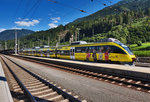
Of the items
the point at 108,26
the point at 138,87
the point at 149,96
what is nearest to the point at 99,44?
the point at 138,87

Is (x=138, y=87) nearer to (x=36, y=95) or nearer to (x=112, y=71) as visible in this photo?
(x=112, y=71)

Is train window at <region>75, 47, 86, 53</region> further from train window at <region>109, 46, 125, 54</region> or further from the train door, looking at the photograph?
train window at <region>109, 46, 125, 54</region>

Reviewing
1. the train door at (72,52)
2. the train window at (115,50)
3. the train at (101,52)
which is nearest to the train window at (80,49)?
the train at (101,52)

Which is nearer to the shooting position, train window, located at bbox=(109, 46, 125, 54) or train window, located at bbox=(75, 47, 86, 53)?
train window, located at bbox=(109, 46, 125, 54)

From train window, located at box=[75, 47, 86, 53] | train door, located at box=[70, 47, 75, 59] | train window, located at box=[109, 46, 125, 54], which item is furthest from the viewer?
train door, located at box=[70, 47, 75, 59]

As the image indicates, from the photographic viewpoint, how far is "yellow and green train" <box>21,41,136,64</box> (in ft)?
47.8

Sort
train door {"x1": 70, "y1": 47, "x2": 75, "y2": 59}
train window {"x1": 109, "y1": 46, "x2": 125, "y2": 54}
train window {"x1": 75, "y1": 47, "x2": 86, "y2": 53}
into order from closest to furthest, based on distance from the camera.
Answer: train window {"x1": 109, "y1": 46, "x2": 125, "y2": 54} < train window {"x1": 75, "y1": 47, "x2": 86, "y2": 53} < train door {"x1": 70, "y1": 47, "x2": 75, "y2": 59}

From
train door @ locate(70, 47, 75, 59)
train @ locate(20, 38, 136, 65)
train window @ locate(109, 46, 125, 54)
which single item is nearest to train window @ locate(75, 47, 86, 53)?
train @ locate(20, 38, 136, 65)

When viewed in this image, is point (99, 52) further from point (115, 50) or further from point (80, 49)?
point (80, 49)

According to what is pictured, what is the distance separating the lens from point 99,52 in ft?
59.0

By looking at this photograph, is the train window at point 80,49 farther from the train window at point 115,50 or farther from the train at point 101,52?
the train window at point 115,50

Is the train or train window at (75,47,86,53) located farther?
train window at (75,47,86,53)

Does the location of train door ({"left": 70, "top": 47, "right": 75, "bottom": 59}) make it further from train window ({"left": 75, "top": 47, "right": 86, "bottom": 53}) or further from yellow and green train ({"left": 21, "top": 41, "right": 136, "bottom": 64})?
train window ({"left": 75, "top": 47, "right": 86, "bottom": 53})

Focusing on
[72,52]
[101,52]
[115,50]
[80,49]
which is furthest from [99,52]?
[72,52]
